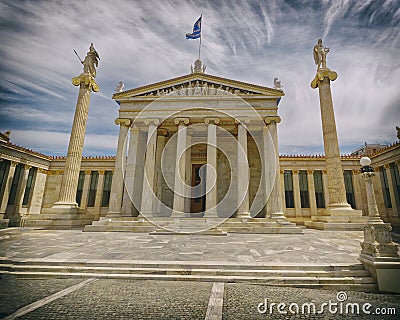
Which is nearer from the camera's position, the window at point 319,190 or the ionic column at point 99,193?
the window at point 319,190

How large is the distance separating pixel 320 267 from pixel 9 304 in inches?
260

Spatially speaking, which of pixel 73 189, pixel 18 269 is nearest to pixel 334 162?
pixel 18 269

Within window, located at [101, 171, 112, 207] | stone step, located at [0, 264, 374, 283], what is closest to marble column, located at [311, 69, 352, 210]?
stone step, located at [0, 264, 374, 283]

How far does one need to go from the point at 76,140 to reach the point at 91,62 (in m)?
7.17

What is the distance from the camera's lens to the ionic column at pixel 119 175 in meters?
16.9

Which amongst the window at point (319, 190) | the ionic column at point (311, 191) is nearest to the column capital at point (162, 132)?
the ionic column at point (311, 191)

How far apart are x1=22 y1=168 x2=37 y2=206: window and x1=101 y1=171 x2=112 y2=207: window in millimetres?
7271

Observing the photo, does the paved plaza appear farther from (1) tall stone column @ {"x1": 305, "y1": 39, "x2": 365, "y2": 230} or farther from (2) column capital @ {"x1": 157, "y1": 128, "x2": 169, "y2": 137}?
(2) column capital @ {"x1": 157, "y1": 128, "x2": 169, "y2": 137}

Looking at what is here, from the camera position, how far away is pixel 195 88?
19000mm

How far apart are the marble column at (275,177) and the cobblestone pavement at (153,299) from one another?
38.4 feet

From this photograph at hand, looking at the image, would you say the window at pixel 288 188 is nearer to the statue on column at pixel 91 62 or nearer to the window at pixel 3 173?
the statue on column at pixel 91 62

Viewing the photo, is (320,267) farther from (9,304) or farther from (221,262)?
(9,304)

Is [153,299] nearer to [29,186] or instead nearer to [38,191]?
[29,186]

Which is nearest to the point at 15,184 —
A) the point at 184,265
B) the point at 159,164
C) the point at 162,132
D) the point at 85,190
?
the point at 85,190
